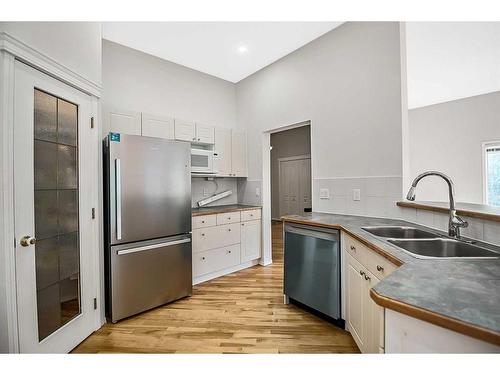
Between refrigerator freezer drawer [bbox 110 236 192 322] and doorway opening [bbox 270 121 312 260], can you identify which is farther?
doorway opening [bbox 270 121 312 260]

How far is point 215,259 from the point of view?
311 centimetres

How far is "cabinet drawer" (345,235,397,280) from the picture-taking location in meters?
1.23

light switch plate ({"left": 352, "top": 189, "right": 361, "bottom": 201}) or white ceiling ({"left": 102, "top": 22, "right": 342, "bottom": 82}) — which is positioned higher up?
white ceiling ({"left": 102, "top": 22, "right": 342, "bottom": 82})

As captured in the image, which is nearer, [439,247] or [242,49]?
[439,247]

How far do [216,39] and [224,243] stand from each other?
2621 millimetres

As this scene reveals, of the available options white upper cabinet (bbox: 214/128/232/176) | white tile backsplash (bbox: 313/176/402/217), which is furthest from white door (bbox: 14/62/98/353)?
white tile backsplash (bbox: 313/176/402/217)

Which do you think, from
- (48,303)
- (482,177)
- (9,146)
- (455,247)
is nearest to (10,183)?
(9,146)

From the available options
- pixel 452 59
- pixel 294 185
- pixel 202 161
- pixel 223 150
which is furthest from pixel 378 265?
pixel 294 185

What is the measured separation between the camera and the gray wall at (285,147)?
6.67 metres

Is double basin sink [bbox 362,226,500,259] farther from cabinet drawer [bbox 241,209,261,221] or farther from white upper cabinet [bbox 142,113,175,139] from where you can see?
white upper cabinet [bbox 142,113,175,139]

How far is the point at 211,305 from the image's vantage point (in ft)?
7.96

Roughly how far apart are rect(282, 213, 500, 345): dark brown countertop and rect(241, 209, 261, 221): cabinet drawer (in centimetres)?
238

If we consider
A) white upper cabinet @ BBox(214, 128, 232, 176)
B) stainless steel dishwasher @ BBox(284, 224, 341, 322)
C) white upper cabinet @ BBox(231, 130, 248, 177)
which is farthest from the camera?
white upper cabinet @ BBox(231, 130, 248, 177)

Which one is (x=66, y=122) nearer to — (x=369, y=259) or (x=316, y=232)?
(x=316, y=232)
